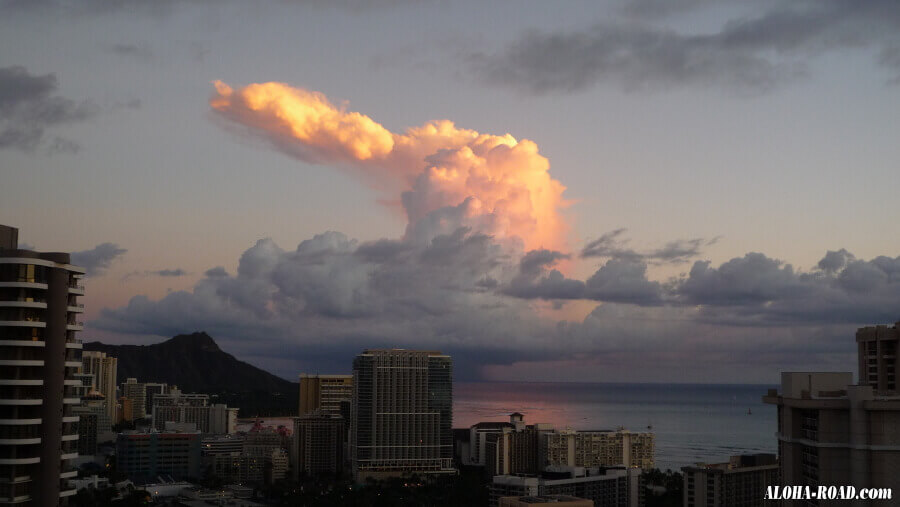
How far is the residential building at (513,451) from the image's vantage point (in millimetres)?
58531

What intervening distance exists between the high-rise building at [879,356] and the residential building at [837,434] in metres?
14.3

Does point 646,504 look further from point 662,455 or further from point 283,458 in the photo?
point 662,455

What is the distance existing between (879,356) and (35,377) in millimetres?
19328

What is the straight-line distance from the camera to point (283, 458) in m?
62.3

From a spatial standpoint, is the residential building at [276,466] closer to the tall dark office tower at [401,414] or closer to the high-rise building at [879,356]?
the tall dark office tower at [401,414]

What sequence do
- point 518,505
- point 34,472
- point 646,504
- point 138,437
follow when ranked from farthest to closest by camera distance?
point 138,437
point 646,504
point 518,505
point 34,472

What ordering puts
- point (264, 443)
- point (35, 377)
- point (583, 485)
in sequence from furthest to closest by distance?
point (264, 443), point (583, 485), point (35, 377)

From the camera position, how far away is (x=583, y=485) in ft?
133

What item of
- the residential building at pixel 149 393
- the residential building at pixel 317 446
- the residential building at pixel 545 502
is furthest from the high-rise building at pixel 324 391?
the residential building at pixel 545 502

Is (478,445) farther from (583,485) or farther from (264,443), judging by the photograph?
(583,485)

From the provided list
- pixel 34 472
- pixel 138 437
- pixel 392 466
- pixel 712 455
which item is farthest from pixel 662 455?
pixel 34 472

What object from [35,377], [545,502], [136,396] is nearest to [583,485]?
[545,502]

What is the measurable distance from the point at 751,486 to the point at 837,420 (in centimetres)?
2722

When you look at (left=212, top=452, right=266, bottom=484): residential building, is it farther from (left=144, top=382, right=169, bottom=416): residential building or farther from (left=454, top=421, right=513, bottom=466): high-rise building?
(left=144, top=382, right=169, bottom=416): residential building
